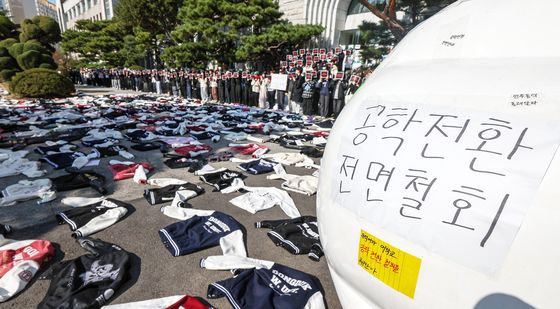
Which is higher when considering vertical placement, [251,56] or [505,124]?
[251,56]

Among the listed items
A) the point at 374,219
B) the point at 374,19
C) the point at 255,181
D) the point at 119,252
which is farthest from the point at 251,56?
the point at 374,219

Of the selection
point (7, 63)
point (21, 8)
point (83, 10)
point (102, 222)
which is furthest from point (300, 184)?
point (21, 8)

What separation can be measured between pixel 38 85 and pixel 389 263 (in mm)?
20207

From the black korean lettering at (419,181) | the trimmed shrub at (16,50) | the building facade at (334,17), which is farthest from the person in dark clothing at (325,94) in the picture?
the trimmed shrub at (16,50)

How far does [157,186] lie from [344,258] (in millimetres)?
3655

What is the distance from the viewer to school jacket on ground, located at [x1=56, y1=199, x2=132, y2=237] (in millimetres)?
3057

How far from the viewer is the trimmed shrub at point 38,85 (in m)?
15.3

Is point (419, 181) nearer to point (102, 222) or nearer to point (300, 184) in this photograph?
point (300, 184)

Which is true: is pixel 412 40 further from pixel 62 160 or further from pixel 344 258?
pixel 62 160

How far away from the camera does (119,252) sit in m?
2.62

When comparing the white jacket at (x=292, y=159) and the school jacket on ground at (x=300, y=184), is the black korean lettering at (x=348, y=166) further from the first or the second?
the white jacket at (x=292, y=159)

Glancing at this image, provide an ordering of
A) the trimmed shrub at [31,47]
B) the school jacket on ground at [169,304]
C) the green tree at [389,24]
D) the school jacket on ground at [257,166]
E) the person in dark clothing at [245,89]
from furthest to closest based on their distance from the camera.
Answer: the trimmed shrub at [31,47], the person in dark clothing at [245,89], the green tree at [389,24], the school jacket on ground at [257,166], the school jacket on ground at [169,304]

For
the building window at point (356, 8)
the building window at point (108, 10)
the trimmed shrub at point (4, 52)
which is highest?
the building window at point (108, 10)

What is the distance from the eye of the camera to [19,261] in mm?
2449
